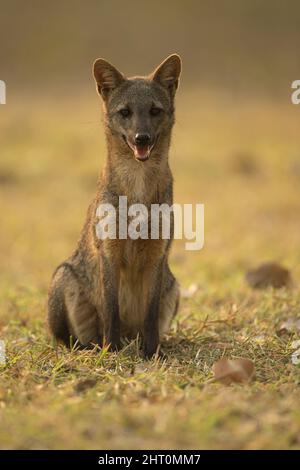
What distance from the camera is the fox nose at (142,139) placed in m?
5.76

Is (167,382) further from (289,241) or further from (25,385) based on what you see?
(289,241)

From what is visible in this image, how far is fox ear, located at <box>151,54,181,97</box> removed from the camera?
627cm

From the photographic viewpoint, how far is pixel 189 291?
8.34 metres

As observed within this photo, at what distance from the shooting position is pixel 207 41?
3381cm

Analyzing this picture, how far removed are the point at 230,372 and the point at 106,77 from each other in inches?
102

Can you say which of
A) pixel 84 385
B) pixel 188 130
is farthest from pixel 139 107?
pixel 188 130

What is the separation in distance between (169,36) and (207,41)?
1631mm

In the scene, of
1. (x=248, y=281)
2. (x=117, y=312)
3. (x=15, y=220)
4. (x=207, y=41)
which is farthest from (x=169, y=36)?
(x=117, y=312)

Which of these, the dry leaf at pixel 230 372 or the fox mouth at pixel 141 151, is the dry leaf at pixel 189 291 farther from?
the dry leaf at pixel 230 372

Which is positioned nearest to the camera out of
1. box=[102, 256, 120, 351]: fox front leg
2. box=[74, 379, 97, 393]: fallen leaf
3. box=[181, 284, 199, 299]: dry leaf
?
box=[74, 379, 97, 393]: fallen leaf

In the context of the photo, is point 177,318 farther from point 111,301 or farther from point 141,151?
point 141,151

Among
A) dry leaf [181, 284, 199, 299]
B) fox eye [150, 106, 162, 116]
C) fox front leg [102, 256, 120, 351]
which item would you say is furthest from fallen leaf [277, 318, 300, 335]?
fox eye [150, 106, 162, 116]

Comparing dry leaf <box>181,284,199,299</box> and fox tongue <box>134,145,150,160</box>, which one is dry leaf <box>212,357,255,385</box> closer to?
fox tongue <box>134,145,150,160</box>

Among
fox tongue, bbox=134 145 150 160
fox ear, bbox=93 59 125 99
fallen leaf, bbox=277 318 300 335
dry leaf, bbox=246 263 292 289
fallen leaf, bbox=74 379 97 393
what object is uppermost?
fox ear, bbox=93 59 125 99
